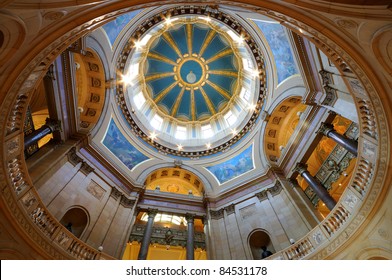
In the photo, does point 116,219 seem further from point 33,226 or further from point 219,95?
point 219,95

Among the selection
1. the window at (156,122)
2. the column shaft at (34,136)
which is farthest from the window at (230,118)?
the column shaft at (34,136)

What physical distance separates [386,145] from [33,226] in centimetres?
1087

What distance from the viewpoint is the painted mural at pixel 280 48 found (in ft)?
42.9

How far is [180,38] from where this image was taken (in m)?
24.7

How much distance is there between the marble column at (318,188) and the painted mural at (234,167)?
3.85 metres

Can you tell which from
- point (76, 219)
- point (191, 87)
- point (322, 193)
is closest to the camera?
point (76, 219)

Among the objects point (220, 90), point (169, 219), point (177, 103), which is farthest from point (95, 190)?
point (220, 90)

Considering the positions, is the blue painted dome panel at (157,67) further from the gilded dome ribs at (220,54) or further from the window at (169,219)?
the window at (169,219)

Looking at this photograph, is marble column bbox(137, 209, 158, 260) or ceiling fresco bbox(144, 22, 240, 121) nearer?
marble column bbox(137, 209, 158, 260)

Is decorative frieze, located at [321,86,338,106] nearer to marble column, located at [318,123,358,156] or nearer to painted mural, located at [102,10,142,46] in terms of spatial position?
marble column, located at [318,123,358,156]

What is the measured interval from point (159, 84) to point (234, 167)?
13.8 metres

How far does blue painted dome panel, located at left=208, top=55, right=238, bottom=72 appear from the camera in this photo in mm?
24188

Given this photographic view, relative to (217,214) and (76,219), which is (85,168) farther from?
(217,214)

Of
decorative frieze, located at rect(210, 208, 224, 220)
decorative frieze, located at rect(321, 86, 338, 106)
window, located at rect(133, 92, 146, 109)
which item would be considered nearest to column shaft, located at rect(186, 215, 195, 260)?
decorative frieze, located at rect(210, 208, 224, 220)
